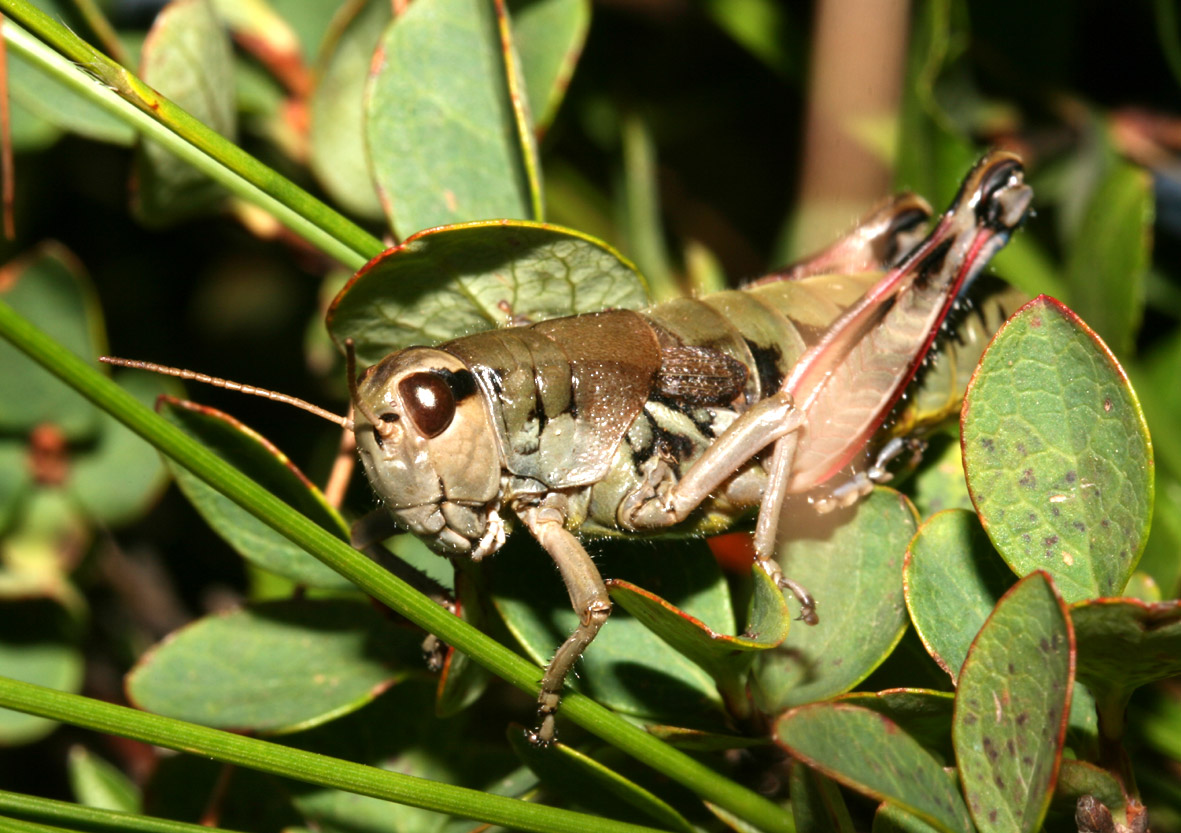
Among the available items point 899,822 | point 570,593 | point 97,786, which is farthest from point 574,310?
point 97,786

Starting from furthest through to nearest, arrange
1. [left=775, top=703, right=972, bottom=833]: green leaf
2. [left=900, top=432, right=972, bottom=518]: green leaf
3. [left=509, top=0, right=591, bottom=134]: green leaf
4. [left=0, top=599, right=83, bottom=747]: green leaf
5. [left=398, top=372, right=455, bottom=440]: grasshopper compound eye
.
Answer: [left=0, top=599, right=83, bottom=747]: green leaf → [left=509, top=0, right=591, bottom=134]: green leaf → [left=900, top=432, right=972, bottom=518]: green leaf → [left=398, top=372, right=455, bottom=440]: grasshopper compound eye → [left=775, top=703, right=972, bottom=833]: green leaf

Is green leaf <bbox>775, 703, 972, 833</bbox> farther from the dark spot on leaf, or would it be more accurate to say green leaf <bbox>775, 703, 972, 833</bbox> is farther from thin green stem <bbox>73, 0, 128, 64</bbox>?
thin green stem <bbox>73, 0, 128, 64</bbox>

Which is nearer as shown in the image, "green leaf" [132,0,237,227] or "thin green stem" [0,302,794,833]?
"thin green stem" [0,302,794,833]

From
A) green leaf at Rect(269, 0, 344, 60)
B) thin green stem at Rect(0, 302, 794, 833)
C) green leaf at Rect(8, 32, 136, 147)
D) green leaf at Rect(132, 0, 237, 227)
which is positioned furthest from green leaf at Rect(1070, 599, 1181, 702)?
green leaf at Rect(269, 0, 344, 60)

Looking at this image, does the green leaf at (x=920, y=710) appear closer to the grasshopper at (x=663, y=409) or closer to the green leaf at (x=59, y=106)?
the grasshopper at (x=663, y=409)

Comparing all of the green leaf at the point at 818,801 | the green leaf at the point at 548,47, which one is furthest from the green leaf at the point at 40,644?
the green leaf at the point at 818,801

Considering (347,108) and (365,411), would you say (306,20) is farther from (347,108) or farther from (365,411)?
(365,411)
